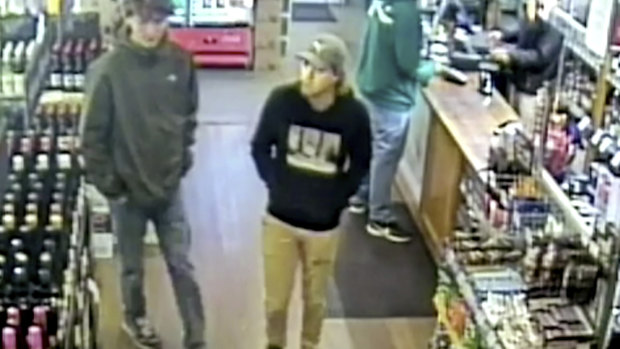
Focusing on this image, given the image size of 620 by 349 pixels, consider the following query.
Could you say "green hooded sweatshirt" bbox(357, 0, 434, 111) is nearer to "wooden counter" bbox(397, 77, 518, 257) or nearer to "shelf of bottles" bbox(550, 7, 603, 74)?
"wooden counter" bbox(397, 77, 518, 257)

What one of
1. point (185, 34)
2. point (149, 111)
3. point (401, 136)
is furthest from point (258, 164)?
point (185, 34)

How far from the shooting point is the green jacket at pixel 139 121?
15.2ft

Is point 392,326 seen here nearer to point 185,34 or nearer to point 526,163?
point 526,163

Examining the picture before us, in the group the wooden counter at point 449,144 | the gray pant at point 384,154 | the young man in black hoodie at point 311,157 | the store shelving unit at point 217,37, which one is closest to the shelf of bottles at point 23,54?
the young man in black hoodie at point 311,157

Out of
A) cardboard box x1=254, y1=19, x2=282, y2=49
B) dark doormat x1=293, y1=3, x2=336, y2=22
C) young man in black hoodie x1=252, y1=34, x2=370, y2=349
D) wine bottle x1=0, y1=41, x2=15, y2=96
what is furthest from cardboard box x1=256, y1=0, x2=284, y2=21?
wine bottle x1=0, y1=41, x2=15, y2=96

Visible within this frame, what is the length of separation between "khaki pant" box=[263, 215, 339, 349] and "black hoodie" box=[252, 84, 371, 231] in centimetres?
6

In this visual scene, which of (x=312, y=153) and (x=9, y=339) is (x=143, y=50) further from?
(x=9, y=339)

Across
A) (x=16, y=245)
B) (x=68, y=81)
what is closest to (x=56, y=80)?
(x=68, y=81)

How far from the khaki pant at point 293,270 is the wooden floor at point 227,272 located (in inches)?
16.4

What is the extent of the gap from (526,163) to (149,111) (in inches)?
63.6

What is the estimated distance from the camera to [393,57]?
6.29 metres

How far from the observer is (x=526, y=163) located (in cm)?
462

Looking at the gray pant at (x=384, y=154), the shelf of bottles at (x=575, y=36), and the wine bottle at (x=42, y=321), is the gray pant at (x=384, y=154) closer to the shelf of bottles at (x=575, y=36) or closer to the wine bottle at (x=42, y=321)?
the shelf of bottles at (x=575, y=36)

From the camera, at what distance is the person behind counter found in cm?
629
